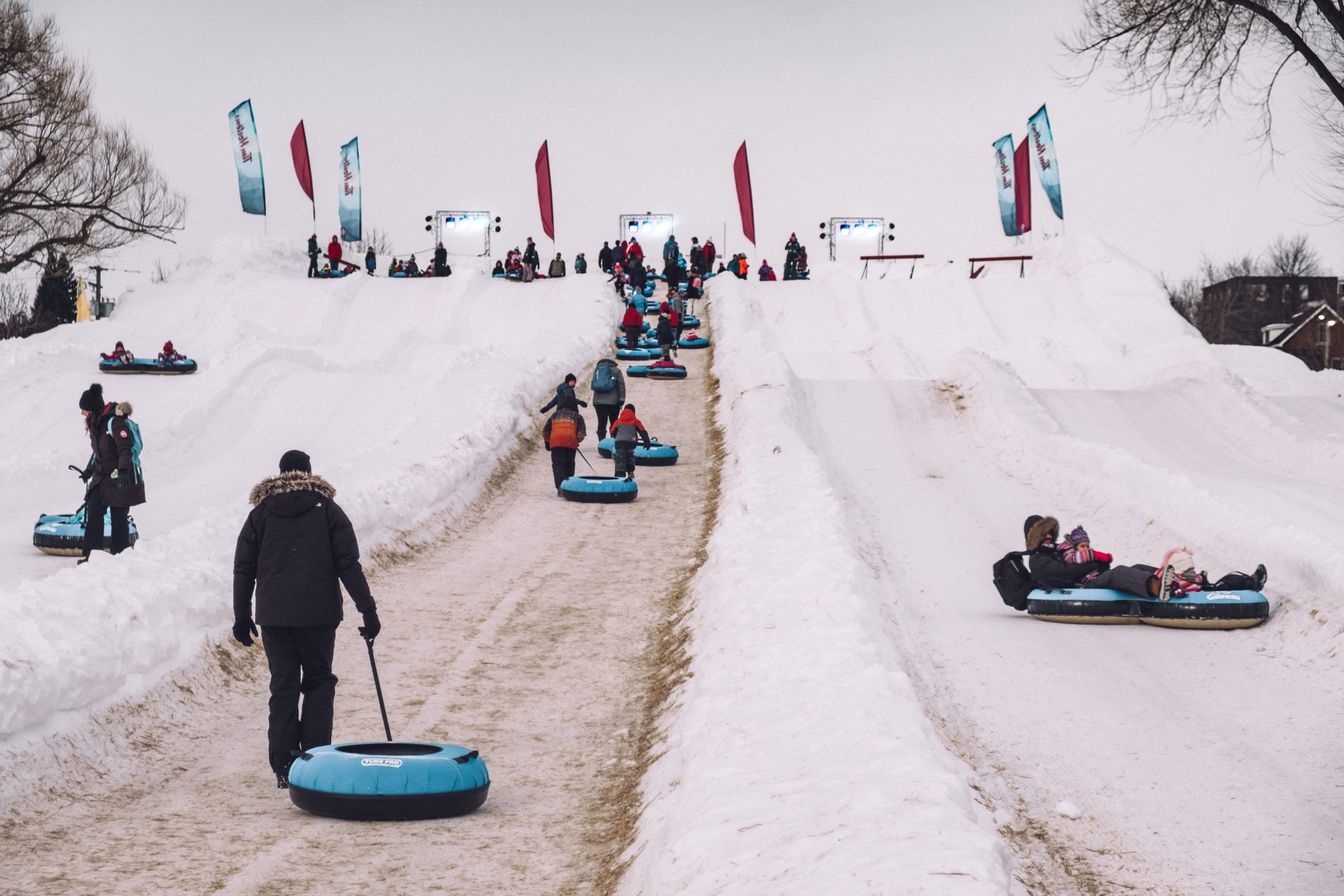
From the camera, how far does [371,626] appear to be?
586cm

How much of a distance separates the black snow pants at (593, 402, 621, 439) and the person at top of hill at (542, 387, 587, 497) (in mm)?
2507

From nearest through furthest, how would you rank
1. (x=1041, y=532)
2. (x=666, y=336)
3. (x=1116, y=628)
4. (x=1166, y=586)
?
(x=1166, y=586) → (x=1116, y=628) → (x=1041, y=532) → (x=666, y=336)

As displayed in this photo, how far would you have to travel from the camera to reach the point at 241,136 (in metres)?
39.6

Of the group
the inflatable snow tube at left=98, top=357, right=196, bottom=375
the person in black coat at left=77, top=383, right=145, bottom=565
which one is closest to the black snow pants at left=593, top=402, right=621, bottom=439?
the person in black coat at left=77, top=383, right=145, bottom=565

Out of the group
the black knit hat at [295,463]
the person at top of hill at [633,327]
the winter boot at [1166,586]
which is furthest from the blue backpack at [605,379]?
the black knit hat at [295,463]

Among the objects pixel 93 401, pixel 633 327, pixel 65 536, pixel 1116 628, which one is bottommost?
pixel 1116 628

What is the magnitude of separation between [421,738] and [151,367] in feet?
71.0

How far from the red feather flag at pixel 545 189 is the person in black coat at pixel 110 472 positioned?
30550mm

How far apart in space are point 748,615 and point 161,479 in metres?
12.3

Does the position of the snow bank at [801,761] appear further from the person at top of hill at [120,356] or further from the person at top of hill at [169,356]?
the person at top of hill at [120,356]

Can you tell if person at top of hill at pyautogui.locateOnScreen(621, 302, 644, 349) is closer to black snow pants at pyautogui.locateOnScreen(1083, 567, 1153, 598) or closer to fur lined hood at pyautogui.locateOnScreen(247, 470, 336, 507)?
black snow pants at pyautogui.locateOnScreen(1083, 567, 1153, 598)

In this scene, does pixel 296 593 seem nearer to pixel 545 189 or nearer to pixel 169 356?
pixel 169 356

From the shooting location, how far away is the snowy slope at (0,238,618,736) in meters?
7.05

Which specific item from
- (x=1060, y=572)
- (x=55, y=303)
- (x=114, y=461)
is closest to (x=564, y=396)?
(x=114, y=461)
